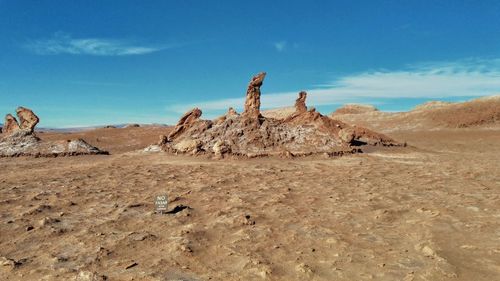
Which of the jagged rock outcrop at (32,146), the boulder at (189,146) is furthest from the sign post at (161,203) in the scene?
the jagged rock outcrop at (32,146)

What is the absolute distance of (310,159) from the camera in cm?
2106

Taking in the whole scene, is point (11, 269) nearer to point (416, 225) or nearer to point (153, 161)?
point (416, 225)

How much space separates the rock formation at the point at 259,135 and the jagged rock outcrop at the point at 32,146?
549cm

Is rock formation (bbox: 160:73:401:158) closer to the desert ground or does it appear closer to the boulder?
the boulder

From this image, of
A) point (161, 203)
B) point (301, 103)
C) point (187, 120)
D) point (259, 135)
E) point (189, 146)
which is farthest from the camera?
point (187, 120)

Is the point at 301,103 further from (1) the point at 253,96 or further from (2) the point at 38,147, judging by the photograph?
(2) the point at 38,147

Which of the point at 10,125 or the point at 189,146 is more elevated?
the point at 10,125

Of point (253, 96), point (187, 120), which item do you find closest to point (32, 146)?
point (187, 120)

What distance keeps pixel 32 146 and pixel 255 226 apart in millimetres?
22419

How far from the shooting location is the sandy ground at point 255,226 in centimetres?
632

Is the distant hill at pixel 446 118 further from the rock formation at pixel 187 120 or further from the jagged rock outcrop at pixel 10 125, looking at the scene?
the jagged rock outcrop at pixel 10 125

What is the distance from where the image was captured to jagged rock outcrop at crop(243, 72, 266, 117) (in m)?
25.3

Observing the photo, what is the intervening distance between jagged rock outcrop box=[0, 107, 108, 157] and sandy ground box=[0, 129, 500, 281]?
9.93 metres

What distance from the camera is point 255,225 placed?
8711mm
